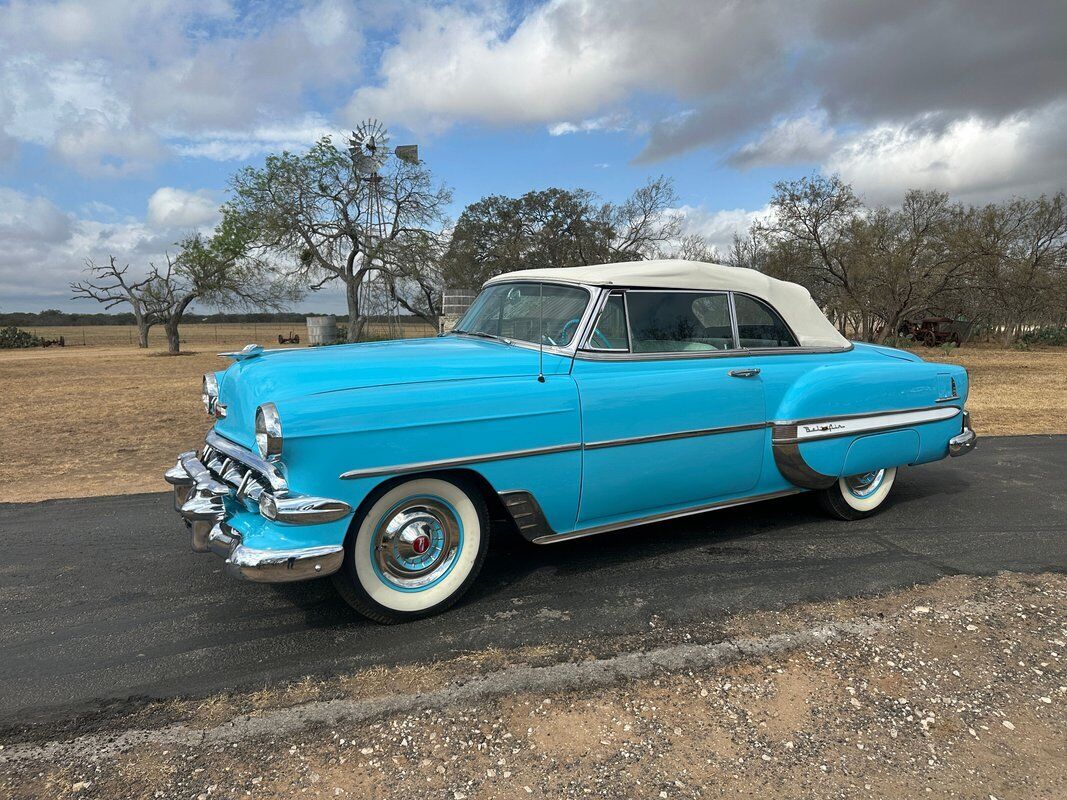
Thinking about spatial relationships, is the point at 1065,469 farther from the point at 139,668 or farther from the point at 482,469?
the point at 139,668

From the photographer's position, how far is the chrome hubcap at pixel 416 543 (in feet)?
9.87

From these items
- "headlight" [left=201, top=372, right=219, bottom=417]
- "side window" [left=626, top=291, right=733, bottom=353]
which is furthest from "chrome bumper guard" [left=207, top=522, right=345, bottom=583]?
"side window" [left=626, top=291, right=733, bottom=353]

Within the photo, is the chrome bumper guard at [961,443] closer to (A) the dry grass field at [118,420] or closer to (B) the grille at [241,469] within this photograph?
(A) the dry grass field at [118,420]

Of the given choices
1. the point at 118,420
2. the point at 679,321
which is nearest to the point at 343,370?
the point at 679,321

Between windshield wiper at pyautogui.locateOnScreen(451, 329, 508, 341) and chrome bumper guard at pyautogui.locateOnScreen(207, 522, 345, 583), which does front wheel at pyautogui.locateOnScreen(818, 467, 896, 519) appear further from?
chrome bumper guard at pyautogui.locateOnScreen(207, 522, 345, 583)

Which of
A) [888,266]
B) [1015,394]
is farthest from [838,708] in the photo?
[888,266]

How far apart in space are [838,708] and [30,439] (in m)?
9.58

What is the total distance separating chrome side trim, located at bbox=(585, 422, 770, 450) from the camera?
3.35 meters

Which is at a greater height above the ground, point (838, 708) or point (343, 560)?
point (343, 560)

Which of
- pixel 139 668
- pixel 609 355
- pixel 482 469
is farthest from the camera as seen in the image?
pixel 609 355

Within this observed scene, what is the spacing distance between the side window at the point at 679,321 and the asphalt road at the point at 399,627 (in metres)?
1.28

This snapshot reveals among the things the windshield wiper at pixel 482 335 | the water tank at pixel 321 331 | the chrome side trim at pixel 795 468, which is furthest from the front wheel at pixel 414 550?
the water tank at pixel 321 331

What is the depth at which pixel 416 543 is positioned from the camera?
10.0 ft

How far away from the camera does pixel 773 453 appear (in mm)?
3963
